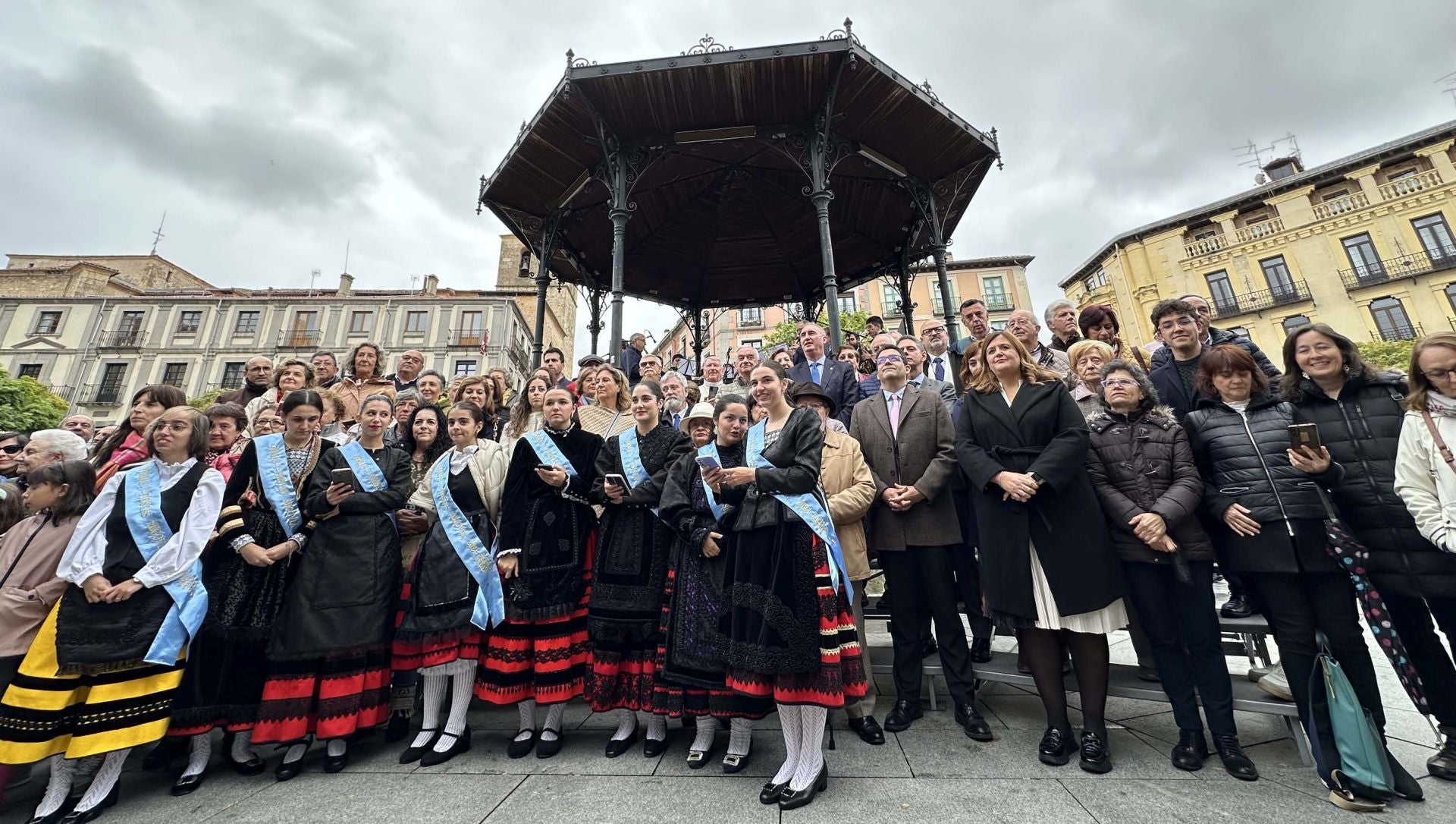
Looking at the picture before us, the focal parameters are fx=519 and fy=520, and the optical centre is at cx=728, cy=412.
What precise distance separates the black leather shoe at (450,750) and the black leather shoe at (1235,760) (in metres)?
4.41

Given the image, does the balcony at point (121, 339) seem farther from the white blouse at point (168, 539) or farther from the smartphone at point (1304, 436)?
the smartphone at point (1304, 436)

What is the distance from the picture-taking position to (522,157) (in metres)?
9.01

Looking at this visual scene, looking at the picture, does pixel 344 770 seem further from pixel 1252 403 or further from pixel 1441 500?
pixel 1441 500

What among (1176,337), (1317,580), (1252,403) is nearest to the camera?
(1317,580)

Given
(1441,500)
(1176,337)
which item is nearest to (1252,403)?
(1441,500)

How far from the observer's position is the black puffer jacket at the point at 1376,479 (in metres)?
2.61

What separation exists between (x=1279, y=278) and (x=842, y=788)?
35.6m

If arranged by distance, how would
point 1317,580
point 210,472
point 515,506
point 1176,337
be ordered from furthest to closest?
1. point 1176,337
2. point 515,506
3. point 210,472
4. point 1317,580

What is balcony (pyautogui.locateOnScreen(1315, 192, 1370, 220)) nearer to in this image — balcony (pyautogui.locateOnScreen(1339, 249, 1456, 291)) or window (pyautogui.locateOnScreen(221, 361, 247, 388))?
balcony (pyautogui.locateOnScreen(1339, 249, 1456, 291))

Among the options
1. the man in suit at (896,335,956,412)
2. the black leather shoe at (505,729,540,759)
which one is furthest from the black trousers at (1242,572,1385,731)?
the black leather shoe at (505,729,540,759)

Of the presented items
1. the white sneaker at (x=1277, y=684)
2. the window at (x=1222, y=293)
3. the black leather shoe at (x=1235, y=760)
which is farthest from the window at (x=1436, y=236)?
the black leather shoe at (x=1235, y=760)

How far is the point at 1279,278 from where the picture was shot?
83.0 ft

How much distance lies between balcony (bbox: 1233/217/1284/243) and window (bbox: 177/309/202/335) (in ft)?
192

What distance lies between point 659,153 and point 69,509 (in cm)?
810
